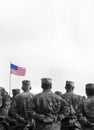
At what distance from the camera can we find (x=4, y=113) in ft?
49.2

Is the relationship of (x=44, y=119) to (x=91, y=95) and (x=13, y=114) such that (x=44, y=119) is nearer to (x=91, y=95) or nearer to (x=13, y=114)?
(x=91, y=95)

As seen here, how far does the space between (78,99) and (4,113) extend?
3764mm

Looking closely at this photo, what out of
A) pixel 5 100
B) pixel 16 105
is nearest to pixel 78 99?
pixel 16 105

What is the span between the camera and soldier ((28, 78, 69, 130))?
1401 centimetres

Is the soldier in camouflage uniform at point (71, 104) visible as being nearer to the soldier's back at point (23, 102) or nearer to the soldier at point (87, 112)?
the soldier's back at point (23, 102)

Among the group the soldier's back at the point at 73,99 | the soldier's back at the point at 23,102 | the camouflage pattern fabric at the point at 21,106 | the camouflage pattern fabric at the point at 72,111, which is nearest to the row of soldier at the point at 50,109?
the camouflage pattern fabric at the point at 21,106

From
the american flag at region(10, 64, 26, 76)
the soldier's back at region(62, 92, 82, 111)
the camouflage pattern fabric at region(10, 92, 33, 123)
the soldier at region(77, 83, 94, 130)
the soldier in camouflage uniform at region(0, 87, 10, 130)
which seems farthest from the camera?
the american flag at region(10, 64, 26, 76)

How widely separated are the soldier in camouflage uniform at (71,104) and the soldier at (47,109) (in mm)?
3093

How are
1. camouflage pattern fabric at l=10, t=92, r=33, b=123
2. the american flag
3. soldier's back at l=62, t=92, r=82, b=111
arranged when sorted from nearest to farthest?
camouflage pattern fabric at l=10, t=92, r=33, b=123 < soldier's back at l=62, t=92, r=82, b=111 < the american flag

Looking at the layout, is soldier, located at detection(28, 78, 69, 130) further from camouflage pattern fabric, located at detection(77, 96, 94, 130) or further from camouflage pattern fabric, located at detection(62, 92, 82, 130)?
camouflage pattern fabric, located at detection(62, 92, 82, 130)

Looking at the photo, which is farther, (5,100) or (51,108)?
(5,100)

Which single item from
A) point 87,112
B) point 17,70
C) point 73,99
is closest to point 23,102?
point 73,99

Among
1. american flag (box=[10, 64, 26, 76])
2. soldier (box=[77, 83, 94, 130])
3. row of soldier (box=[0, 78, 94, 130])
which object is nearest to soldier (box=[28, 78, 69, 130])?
row of soldier (box=[0, 78, 94, 130])

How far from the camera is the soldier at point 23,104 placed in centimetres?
1667
